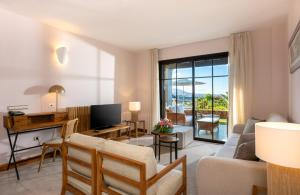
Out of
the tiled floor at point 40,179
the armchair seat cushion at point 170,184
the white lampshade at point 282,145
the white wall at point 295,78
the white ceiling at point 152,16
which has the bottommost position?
the tiled floor at point 40,179

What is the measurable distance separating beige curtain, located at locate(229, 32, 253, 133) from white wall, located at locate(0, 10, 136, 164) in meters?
3.32

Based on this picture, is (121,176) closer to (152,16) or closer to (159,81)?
(152,16)

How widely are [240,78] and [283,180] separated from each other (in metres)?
3.43

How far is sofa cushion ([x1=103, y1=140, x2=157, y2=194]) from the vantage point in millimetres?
1530

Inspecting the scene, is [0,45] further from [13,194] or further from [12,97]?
[13,194]

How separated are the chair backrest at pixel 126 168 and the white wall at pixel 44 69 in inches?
104

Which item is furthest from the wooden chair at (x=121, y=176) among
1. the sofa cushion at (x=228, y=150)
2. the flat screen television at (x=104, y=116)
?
the flat screen television at (x=104, y=116)

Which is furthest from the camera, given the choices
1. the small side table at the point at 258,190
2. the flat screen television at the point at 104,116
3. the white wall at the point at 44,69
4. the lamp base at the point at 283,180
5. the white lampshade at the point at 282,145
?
the flat screen television at the point at 104,116

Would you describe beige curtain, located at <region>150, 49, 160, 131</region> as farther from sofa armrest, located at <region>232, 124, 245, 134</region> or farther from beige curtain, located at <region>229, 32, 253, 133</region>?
sofa armrest, located at <region>232, 124, 245, 134</region>

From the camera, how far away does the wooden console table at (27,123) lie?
296cm

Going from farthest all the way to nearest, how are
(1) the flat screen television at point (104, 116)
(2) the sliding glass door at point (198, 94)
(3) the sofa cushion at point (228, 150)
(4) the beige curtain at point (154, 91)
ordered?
(4) the beige curtain at point (154, 91) → (2) the sliding glass door at point (198, 94) → (1) the flat screen television at point (104, 116) → (3) the sofa cushion at point (228, 150)

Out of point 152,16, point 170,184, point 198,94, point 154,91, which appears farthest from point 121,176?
point 154,91

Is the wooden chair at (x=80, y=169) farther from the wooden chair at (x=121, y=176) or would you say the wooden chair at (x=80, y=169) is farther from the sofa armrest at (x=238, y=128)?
the sofa armrest at (x=238, y=128)

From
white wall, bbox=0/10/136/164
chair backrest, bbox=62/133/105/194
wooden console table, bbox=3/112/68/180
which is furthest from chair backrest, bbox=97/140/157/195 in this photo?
white wall, bbox=0/10/136/164
